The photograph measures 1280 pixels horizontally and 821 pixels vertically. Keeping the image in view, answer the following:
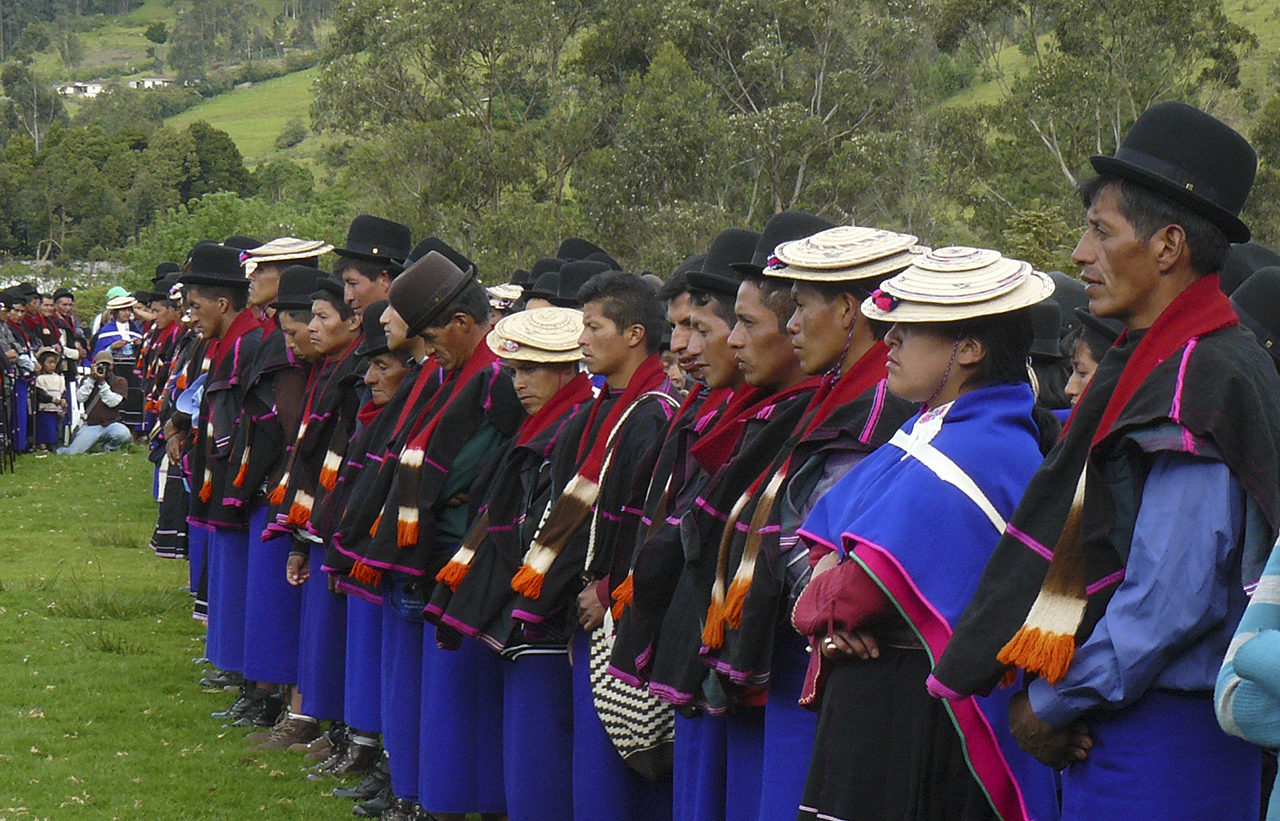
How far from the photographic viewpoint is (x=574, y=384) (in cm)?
579

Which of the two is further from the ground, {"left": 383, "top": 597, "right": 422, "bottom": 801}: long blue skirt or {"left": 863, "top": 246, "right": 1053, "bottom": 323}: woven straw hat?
{"left": 863, "top": 246, "right": 1053, "bottom": 323}: woven straw hat

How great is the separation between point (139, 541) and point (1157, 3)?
2401 cm

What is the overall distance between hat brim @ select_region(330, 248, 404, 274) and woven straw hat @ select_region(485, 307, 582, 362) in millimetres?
2076

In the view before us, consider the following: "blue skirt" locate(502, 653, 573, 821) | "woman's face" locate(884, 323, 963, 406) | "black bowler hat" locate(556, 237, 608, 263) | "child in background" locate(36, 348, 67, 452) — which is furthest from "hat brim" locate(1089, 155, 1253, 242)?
"child in background" locate(36, 348, 67, 452)

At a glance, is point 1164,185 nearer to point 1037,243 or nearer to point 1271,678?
point 1271,678

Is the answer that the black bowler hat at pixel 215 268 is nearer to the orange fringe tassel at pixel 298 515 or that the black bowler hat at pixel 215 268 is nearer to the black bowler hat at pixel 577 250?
the black bowler hat at pixel 577 250

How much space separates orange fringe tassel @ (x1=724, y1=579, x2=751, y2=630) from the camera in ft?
12.8

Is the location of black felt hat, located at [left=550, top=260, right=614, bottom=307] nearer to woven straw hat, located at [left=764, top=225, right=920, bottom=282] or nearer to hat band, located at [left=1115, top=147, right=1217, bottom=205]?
woven straw hat, located at [left=764, top=225, right=920, bottom=282]

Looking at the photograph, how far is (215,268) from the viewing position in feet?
30.3

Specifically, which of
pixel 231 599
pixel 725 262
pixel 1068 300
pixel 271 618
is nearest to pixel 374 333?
pixel 271 618

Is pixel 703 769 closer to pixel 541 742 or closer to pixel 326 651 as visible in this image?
pixel 541 742

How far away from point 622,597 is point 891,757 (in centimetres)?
149

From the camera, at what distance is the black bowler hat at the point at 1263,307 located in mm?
3797

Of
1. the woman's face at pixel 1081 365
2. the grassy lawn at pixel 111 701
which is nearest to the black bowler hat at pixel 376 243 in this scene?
the grassy lawn at pixel 111 701
